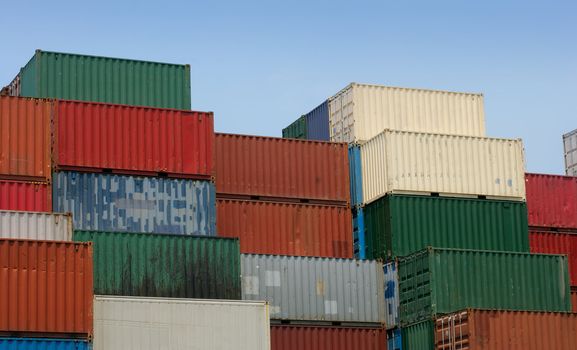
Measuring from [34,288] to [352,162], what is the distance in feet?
59.5

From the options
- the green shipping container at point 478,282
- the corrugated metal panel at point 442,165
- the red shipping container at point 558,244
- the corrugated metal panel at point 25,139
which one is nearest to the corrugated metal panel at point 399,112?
the corrugated metal panel at point 442,165

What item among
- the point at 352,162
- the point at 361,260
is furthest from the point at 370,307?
the point at 352,162

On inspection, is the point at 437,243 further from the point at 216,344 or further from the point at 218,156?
the point at 216,344

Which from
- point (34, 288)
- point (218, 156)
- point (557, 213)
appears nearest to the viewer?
point (34, 288)

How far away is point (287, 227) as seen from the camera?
4881cm

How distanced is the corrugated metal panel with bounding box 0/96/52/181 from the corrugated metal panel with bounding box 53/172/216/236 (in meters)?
0.79

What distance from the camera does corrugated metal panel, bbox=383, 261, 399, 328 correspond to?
46.4 meters

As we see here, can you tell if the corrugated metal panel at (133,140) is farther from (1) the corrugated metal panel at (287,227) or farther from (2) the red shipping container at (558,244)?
(2) the red shipping container at (558,244)

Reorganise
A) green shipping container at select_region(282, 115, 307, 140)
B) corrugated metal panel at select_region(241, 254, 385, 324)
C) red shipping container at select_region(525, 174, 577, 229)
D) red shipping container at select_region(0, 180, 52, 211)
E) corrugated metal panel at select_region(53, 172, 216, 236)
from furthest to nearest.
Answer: green shipping container at select_region(282, 115, 307, 140) < red shipping container at select_region(525, 174, 577, 229) < corrugated metal panel at select_region(241, 254, 385, 324) < corrugated metal panel at select_region(53, 172, 216, 236) < red shipping container at select_region(0, 180, 52, 211)

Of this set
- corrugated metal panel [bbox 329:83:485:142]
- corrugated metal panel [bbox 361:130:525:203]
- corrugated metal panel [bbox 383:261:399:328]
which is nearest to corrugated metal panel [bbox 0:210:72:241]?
corrugated metal panel [bbox 383:261:399:328]

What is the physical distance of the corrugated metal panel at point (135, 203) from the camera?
4472 centimetres

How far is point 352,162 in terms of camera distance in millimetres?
51531

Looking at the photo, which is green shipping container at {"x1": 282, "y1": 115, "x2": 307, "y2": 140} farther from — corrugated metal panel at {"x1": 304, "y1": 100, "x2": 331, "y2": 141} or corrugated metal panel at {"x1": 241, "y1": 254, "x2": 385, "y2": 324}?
corrugated metal panel at {"x1": 241, "y1": 254, "x2": 385, "y2": 324}

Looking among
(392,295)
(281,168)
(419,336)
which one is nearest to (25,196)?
(281,168)
